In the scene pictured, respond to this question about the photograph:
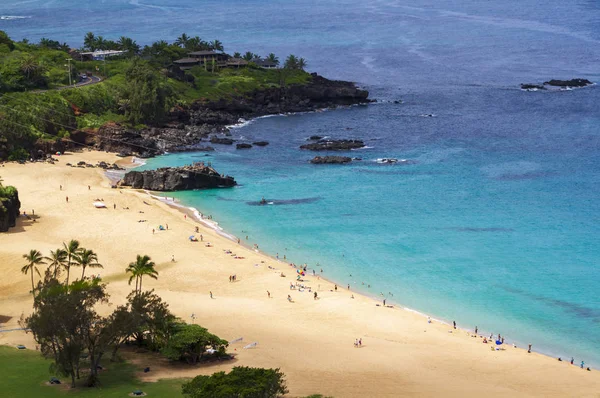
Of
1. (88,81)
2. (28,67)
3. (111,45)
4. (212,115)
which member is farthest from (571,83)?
(28,67)

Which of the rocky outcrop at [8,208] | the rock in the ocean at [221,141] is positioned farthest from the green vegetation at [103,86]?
the rocky outcrop at [8,208]

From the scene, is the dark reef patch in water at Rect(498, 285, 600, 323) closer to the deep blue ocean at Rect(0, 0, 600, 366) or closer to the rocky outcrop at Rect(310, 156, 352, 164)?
the deep blue ocean at Rect(0, 0, 600, 366)

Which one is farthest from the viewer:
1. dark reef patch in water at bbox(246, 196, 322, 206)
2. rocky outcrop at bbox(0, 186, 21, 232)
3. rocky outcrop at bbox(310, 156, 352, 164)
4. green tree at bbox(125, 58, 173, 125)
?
green tree at bbox(125, 58, 173, 125)

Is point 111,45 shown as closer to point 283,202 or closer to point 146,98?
point 146,98

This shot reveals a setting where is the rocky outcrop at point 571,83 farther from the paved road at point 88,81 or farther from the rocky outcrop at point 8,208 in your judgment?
the rocky outcrop at point 8,208

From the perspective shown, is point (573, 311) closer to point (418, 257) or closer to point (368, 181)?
point (418, 257)

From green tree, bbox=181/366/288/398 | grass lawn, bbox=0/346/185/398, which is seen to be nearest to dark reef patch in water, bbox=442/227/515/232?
grass lawn, bbox=0/346/185/398
